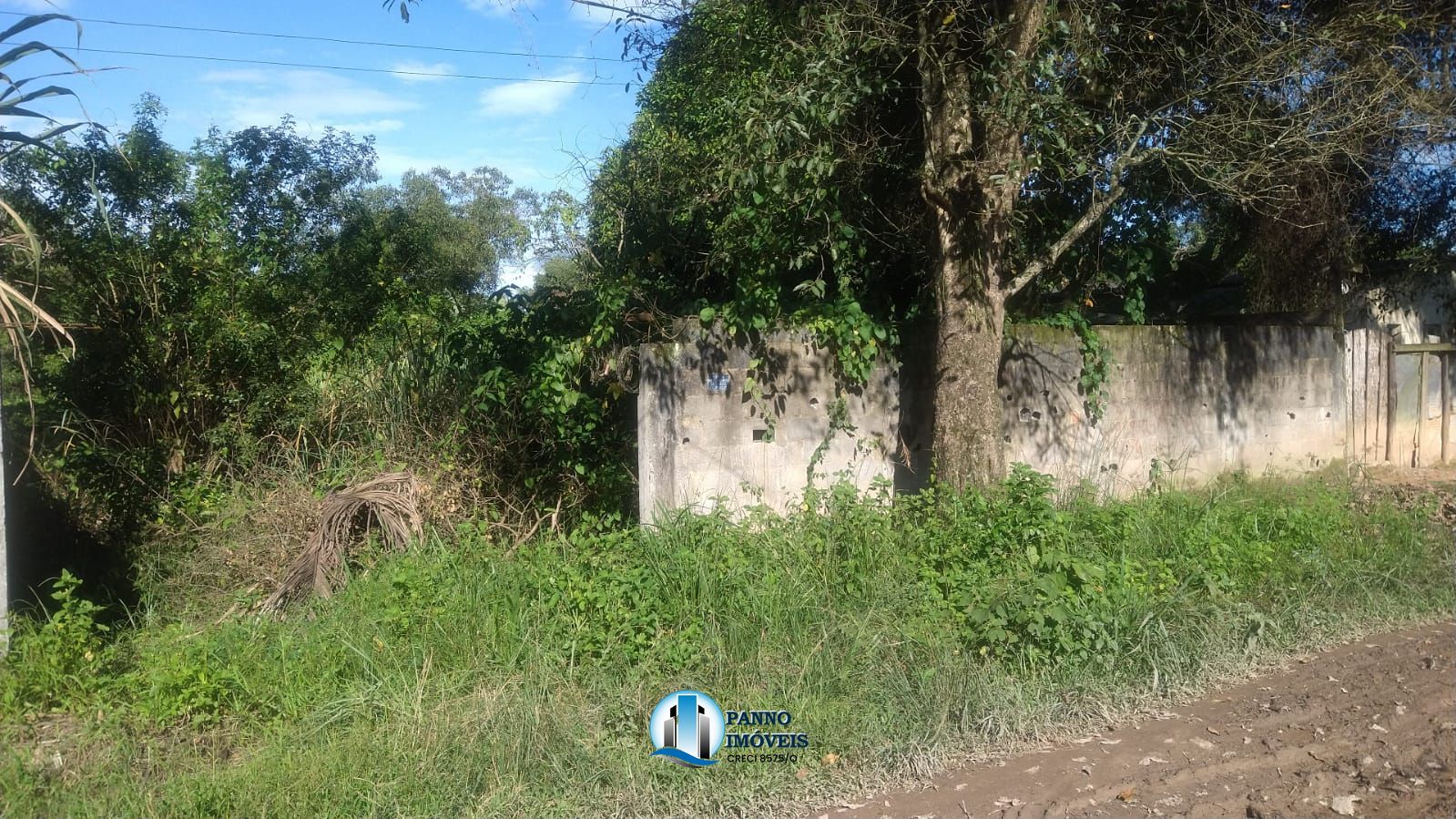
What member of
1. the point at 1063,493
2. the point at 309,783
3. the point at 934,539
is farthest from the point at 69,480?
the point at 1063,493

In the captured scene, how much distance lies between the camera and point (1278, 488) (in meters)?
8.34

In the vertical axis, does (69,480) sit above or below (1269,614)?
above

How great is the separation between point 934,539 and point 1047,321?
272 cm

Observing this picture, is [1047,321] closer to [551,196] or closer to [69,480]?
[551,196]

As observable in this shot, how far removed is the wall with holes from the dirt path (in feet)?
8.48

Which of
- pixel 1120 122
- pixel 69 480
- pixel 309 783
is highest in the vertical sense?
pixel 1120 122

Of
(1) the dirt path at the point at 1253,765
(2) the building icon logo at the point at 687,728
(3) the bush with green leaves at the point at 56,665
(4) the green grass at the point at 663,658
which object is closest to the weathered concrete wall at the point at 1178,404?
(4) the green grass at the point at 663,658

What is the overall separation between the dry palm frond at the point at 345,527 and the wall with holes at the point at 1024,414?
5.12 ft

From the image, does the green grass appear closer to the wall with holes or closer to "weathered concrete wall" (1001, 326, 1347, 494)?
the wall with holes

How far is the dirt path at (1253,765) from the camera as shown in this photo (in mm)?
3904

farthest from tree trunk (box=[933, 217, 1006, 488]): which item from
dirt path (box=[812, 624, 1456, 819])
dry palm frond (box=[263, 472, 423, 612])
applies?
dry palm frond (box=[263, 472, 423, 612])

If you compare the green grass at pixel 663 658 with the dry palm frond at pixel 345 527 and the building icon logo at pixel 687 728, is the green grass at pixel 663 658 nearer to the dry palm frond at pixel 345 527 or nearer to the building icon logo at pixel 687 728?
the building icon logo at pixel 687 728

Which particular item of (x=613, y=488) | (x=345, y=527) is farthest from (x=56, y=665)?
(x=613, y=488)

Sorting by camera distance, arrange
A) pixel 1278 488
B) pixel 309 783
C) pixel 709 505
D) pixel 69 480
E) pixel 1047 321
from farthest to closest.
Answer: pixel 1278 488 → pixel 1047 321 → pixel 69 480 → pixel 709 505 → pixel 309 783
